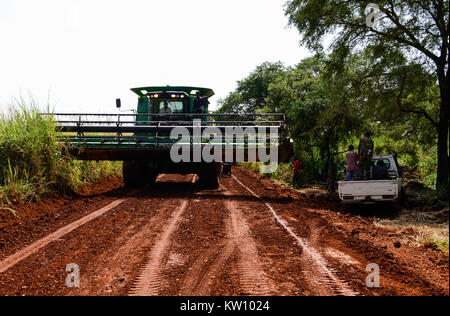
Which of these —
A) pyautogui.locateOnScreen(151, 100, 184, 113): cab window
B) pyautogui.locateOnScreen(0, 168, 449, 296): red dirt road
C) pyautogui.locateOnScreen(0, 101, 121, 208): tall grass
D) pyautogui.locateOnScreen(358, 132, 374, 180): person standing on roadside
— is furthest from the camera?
pyautogui.locateOnScreen(151, 100, 184, 113): cab window

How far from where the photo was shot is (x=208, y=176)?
44.2 ft

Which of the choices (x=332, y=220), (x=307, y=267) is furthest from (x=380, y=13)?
(x=307, y=267)

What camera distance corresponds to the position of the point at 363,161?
11094mm

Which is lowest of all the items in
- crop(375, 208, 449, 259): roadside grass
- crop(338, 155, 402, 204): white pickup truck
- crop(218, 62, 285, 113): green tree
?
crop(375, 208, 449, 259): roadside grass

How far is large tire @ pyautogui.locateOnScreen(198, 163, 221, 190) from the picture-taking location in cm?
1330

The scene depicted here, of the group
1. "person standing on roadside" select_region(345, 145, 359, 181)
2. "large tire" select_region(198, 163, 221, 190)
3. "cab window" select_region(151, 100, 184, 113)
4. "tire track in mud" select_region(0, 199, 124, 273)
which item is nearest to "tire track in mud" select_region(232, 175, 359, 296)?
"tire track in mud" select_region(0, 199, 124, 273)

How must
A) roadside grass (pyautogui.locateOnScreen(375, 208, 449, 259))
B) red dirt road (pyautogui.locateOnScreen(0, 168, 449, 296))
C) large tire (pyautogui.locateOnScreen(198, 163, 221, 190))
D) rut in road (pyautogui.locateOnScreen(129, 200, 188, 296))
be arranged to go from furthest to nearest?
large tire (pyautogui.locateOnScreen(198, 163, 221, 190)) < roadside grass (pyautogui.locateOnScreen(375, 208, 449, 259)) < red dirt road (pyautogui.locateOnScreen(0, 168, 449, 296)) < rut in road (pyautogui.locateOnScreen(129, 200, 188, 296))

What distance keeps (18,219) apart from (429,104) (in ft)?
39.8

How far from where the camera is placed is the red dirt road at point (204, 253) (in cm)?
435

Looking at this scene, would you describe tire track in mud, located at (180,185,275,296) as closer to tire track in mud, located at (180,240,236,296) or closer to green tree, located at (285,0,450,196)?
tire track in mud, located at (180,240,236,296)

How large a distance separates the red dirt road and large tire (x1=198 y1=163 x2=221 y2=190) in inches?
150

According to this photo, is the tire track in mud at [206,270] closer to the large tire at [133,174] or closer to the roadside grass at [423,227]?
the roadside grass at [423,227]

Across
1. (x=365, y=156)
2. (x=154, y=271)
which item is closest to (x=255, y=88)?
(x=365, y=156)

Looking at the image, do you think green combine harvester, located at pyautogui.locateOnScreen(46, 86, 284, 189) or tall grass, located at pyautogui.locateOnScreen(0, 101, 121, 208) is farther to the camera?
green combine harvester, located at pyautogui.locateOnScreen(46, 86, 284, 189)
